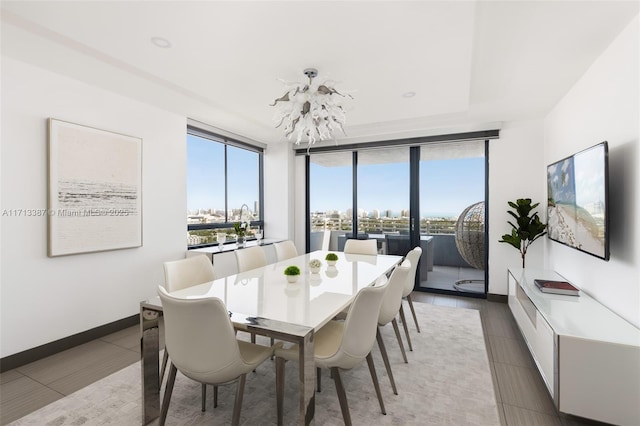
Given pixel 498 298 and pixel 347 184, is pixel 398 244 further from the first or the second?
pixel 498 298

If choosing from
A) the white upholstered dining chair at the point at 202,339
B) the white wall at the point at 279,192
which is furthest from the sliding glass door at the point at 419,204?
the white upholstered dining chair at the point at 202,339

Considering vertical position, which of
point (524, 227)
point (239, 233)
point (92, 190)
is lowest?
point (239, 233)

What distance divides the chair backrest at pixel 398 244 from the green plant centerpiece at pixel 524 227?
1.44 meters

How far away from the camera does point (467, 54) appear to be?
2.33m

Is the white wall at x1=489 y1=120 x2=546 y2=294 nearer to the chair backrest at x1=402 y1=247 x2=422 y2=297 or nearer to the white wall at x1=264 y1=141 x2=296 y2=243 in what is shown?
the chair backrest at x1=402 y1=247 x2=422 y2=297

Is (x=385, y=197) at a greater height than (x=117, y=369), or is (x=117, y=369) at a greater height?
(x=385, y=197)

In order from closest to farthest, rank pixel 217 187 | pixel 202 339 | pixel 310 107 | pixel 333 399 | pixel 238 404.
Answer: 1. pixel 202 339
2. pixel 238 404
3. pixel 333 399
4. pixel 310 107
5. pixel 217 187

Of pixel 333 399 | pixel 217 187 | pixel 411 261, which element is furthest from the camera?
pixel 217 187

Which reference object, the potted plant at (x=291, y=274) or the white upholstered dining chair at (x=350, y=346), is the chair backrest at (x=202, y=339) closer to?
the white upholstered dining chair at (x=350, y=346)

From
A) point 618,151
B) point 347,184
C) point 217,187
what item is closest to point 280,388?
point 618,151

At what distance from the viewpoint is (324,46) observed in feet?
7.29

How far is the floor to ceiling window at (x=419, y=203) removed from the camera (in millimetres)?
4703

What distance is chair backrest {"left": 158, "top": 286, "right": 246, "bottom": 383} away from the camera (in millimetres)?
1405

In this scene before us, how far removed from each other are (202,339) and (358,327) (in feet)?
2.63
